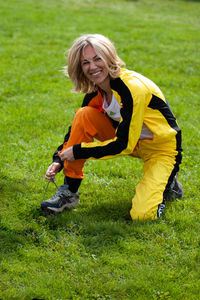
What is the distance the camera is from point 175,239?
3.60 metres

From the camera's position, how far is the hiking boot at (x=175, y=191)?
4.18 metres

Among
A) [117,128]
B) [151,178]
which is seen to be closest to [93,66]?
[117,128]

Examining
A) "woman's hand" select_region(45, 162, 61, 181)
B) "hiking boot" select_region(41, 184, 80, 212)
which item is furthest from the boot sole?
"woman's hand" select_region(45, 162, 61, 181)

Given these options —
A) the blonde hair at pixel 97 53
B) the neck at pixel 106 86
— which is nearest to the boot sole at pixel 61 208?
the neck at pixel 106 86

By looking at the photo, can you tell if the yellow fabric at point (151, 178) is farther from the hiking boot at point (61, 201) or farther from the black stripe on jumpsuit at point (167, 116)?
the hiking boot at point (61, 201)

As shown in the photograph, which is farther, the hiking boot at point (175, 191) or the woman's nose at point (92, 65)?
the hiking boot at point (175, 191)

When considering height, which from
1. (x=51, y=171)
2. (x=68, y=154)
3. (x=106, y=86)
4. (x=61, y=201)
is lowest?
Answer: (x=61, y=201)

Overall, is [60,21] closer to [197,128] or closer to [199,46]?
[199,46]

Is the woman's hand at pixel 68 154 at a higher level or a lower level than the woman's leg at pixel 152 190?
higher

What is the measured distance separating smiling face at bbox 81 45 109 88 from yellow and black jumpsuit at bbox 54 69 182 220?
102mm

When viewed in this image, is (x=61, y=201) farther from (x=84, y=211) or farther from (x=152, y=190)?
(x=152, y=190)

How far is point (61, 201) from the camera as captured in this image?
399 cm

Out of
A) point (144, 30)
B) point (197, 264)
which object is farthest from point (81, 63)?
point (144, 30)

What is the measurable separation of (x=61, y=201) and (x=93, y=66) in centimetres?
123
